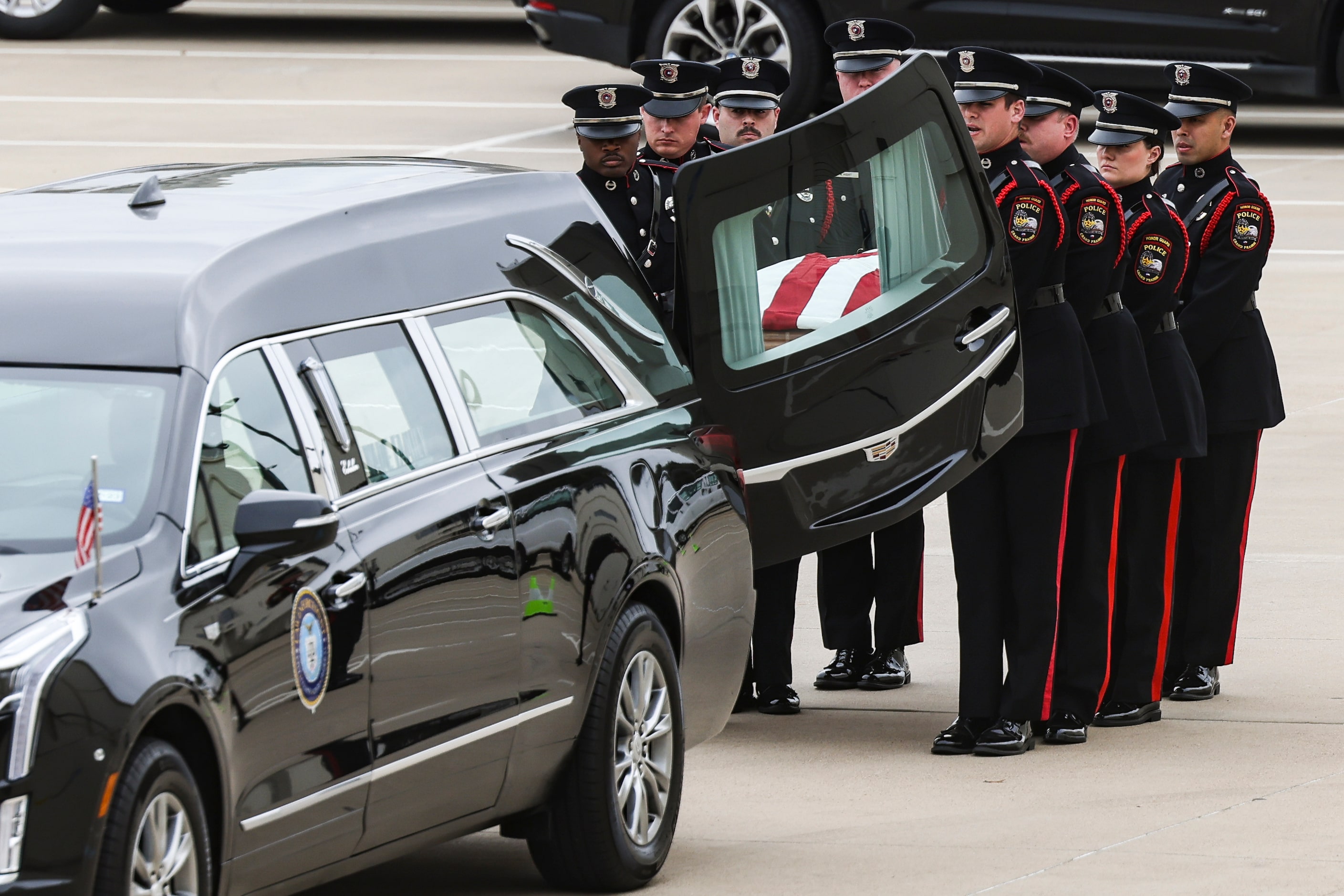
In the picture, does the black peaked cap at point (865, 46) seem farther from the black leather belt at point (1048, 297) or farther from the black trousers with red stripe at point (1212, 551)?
the black trousers with red stripe at point (1212, 551)

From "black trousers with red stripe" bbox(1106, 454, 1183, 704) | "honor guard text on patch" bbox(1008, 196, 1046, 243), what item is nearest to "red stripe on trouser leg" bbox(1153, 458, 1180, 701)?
"black trousers with red stripe" bbox(1106, 454, 1183, 704)

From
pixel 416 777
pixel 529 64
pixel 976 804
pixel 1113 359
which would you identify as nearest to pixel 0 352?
pixel 416 777

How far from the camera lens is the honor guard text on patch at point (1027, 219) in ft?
25.2

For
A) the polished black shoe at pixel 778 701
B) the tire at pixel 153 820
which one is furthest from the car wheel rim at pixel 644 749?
the polished black shoe at pixel 778 701

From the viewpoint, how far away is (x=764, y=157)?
6898mm

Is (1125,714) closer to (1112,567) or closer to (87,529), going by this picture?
(1112,567)

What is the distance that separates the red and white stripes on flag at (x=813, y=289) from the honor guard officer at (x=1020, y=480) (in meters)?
0.73

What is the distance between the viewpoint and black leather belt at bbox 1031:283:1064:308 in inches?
309

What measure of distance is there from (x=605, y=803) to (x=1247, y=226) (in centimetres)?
366

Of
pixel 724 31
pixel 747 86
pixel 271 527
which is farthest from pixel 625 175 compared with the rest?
pixel 724 31

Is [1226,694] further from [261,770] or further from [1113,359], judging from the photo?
[261,770]

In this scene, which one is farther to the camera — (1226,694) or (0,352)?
(1226,694)

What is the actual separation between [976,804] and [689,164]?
6.48ft

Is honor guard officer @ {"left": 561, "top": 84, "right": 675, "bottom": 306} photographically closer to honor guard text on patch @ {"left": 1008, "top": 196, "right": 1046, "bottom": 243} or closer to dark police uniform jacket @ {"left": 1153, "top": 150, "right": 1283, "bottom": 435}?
honor guard text on patch @ {"left": 1008, "top": 196, "right": 1046, "bottom": 243}
